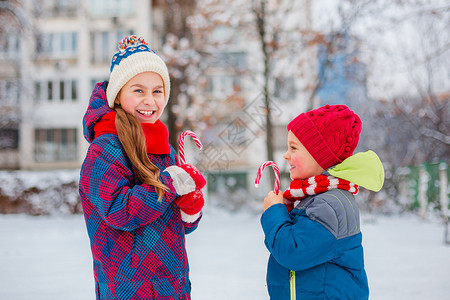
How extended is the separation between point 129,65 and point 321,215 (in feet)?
3.17

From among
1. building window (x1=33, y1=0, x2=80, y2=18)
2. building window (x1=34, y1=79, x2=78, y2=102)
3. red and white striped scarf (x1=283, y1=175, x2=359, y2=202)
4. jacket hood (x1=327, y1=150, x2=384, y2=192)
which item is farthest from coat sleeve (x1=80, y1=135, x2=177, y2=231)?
building window (x1=33, y1=0, x2=80, y2=18)

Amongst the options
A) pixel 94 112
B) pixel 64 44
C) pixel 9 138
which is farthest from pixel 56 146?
pixel 94 112

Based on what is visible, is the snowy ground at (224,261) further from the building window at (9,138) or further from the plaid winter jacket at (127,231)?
the building window at (9,138)

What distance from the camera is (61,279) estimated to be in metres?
4.43

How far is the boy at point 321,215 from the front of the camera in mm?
1500

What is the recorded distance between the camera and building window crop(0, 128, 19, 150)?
57.5 ft

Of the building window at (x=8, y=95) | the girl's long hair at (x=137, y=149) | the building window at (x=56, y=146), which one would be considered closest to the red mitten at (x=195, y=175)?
the girl's long hair at (x=137, y=149)

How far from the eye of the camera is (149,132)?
1.71 metres

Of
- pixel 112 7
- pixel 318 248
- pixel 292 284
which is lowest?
pixel 292 284

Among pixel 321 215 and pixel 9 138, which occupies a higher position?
pixel 9 138

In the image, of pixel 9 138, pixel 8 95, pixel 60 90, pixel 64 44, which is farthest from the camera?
pixel 64 44

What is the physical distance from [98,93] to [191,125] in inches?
348

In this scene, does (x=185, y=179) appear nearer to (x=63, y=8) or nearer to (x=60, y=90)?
(x=60, y=90)

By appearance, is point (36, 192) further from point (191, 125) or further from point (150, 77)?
point (150, 77)
